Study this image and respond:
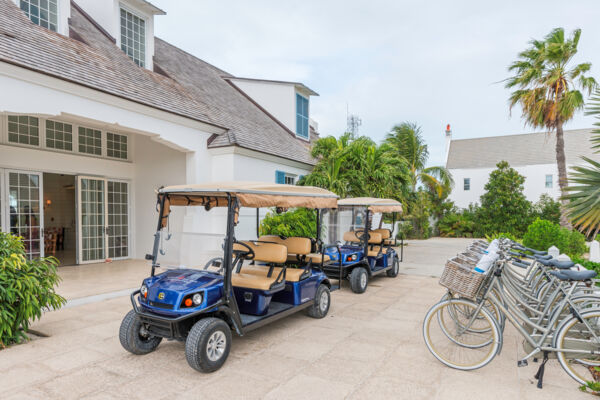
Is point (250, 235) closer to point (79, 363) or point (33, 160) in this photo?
point (79, 363)

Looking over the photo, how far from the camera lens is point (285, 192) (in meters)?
4.65

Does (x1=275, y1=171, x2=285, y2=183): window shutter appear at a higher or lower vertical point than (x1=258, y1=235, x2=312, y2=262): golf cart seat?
higher

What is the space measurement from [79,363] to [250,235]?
3697 millimetres

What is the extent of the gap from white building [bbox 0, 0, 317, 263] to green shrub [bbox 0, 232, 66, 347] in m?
3.28

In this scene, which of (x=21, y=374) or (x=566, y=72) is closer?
(x=21, y=374)

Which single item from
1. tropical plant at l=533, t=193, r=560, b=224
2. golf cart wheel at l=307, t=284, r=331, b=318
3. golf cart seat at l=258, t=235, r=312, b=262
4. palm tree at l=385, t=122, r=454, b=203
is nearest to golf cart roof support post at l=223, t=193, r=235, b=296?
golf cart seat at l=258, t=235, r=312, b=262

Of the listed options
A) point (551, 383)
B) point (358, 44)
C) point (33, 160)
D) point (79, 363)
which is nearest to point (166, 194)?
point (79, 363)

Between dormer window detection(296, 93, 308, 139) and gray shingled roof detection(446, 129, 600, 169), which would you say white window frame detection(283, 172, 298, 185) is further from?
gray shingled roof detection(446, 129, 600, 169)

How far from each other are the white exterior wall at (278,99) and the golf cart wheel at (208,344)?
12339 mm

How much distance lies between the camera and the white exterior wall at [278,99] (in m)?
15.2

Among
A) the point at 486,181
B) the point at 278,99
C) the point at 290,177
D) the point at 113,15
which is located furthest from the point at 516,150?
the point at 113,15

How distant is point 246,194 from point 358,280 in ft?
12.6

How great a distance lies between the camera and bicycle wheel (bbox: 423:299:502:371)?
142 inches

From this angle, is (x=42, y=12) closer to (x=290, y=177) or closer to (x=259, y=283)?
(x=290, y=177)
